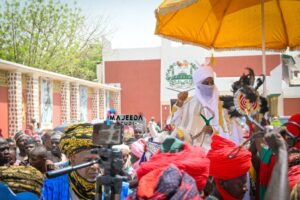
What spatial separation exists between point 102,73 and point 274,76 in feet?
34.0

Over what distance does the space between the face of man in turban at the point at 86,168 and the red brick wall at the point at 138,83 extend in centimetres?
2403

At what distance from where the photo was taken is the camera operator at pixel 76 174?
2652mm

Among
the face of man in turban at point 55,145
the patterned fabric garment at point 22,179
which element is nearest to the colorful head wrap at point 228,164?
the patterned fabric garment at point 22,179

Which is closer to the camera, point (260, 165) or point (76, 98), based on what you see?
point (260, 165)

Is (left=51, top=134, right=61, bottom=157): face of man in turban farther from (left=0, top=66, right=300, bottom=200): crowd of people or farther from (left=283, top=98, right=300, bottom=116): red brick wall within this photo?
(left=283, top=98, right=300, bottom=116): red brick wall

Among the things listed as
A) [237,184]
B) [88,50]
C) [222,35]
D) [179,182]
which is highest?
[88,50]

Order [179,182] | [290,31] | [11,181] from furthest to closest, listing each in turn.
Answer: [290,31] → [11,181] → [179,182]

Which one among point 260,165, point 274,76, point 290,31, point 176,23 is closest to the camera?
point 260,165

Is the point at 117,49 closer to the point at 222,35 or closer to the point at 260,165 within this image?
the point at 222,35

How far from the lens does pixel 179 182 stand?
1.70 meters

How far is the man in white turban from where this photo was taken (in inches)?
175

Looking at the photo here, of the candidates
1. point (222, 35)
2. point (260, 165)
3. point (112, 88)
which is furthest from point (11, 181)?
point (112, 88)

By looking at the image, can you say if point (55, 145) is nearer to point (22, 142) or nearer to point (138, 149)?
point (22, 142)

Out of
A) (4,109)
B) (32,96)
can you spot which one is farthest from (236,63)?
(4,109)
